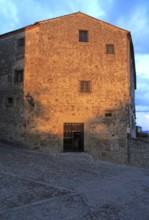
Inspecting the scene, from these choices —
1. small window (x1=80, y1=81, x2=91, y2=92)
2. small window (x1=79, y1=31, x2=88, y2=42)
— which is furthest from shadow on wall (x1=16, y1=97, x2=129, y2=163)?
small window (x1=79, y1=31, x2=88, y2=42)

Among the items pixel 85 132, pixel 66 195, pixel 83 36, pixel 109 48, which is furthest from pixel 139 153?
pixel 66 195

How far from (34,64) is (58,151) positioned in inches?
234

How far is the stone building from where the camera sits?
16.2 metres

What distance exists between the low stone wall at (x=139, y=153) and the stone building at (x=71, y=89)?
1.10ft

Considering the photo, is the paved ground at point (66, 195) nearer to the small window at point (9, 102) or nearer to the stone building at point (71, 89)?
the stone building at point (71, 89)

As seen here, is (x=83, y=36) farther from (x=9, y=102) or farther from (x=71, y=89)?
(x=9, y=102)

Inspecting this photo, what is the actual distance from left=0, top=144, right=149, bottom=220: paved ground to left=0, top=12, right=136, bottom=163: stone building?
570 cm

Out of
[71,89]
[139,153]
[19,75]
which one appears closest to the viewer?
[139,153]

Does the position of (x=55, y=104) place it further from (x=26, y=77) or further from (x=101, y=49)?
(x=101, y=49)

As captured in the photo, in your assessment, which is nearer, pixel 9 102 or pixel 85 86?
pixel 85 86

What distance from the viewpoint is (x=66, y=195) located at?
689 cm

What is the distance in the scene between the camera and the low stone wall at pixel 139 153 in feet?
50.7

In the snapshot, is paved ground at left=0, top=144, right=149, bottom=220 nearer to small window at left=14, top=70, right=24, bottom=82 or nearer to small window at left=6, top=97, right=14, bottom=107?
small window at left=6, top=97, right=14, bottom=107

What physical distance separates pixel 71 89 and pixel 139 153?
232 inches
